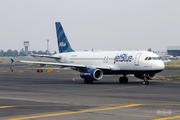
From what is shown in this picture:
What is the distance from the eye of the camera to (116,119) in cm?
1825

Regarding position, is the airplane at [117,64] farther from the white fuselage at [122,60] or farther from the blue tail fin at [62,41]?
the blue tail fin at [62,41]

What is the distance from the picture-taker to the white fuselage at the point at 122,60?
144 feet

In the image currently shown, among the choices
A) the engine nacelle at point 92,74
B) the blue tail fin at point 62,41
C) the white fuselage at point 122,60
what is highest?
the blue tail fin at point 62,41

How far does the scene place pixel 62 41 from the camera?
189 feet

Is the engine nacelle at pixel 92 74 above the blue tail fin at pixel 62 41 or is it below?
below

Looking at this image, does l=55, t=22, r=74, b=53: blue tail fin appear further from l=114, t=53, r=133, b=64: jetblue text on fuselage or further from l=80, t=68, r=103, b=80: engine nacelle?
l=80, t=68, r=103, b=80: engine nacelle

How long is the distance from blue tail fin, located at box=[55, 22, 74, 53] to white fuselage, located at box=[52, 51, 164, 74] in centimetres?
394

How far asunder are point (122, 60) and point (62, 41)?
45.4 feet

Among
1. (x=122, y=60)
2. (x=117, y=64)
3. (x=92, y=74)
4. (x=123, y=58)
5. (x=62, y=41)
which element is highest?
(x=62, y=41)

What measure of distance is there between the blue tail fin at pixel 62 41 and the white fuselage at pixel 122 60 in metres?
3.94

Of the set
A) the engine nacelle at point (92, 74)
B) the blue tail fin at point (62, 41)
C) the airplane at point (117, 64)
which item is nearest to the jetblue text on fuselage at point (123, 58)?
the airplane at point (117, 64)

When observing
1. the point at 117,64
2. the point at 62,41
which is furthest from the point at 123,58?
the point at 62,41

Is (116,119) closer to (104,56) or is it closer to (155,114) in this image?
(155,114)

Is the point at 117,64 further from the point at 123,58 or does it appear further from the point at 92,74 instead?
the point at 92,74
